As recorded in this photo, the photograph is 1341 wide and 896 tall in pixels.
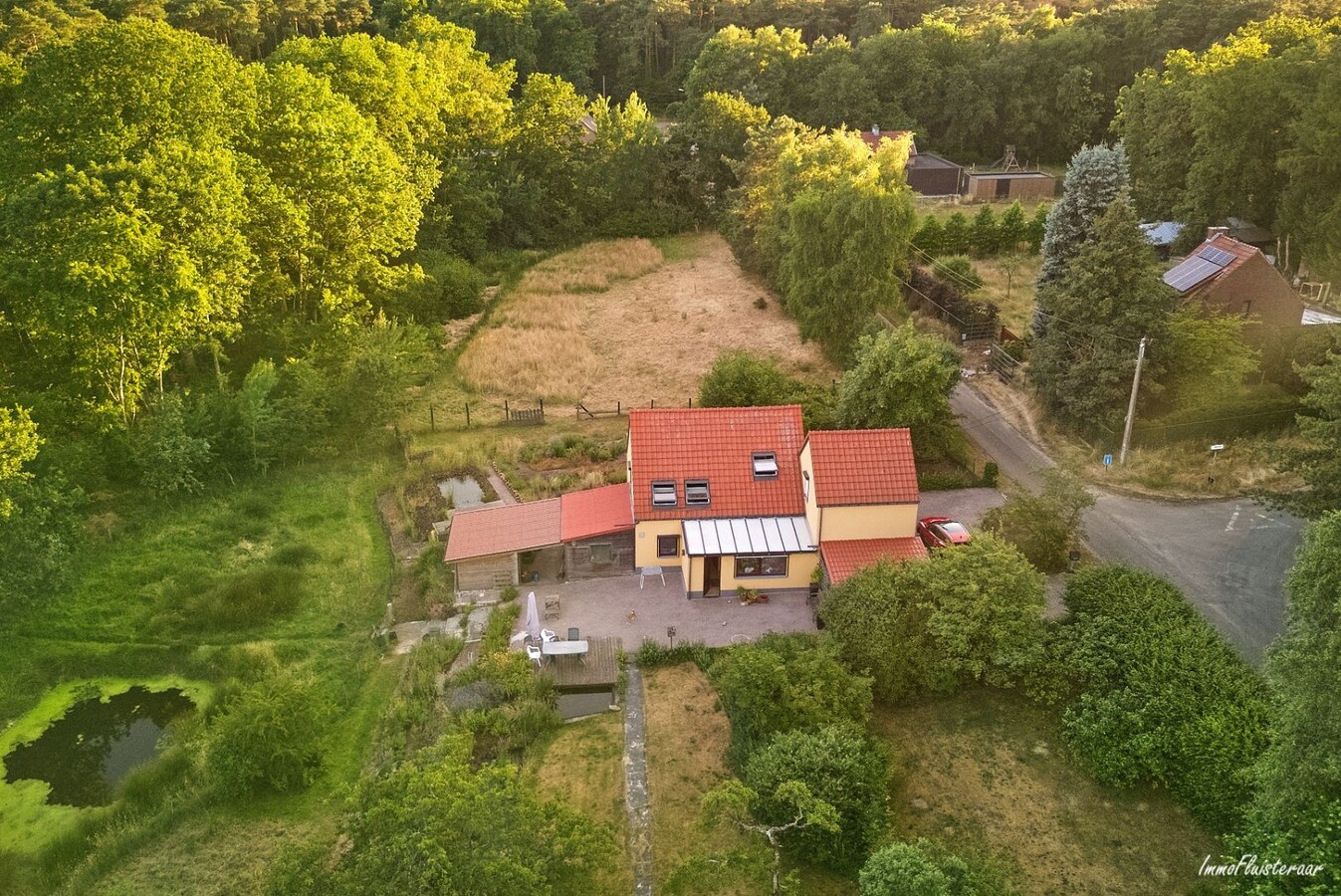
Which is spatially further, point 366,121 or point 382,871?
point 366,121

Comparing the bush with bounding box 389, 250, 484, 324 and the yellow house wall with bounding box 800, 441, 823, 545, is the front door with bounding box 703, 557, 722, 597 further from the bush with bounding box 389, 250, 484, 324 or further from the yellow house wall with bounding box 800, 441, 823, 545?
the bush with bounding box 389, 250, 484, 324

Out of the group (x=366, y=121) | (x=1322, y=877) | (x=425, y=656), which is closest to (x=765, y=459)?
(x=425, y=656)

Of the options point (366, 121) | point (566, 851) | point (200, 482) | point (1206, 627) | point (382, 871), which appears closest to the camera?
point (382, 871)

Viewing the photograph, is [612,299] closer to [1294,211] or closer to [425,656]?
[425,656]

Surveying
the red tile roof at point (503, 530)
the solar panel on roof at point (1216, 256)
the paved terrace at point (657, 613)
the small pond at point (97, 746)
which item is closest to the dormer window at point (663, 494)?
the paved terrace at point (657, 613)

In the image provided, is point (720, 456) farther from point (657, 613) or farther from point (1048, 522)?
point (1048, 522)

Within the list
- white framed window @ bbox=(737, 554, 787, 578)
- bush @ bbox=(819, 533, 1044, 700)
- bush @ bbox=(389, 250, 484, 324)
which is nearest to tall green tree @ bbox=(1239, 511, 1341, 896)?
bush @ bbox=(819, 533, 1044, 700)
